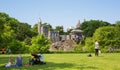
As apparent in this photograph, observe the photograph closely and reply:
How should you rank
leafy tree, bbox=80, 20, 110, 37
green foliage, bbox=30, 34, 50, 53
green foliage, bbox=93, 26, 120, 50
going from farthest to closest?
1. leafy tree, bbox=80, 20, 110, 37
2. green foliage, bbox=93, 26, 120, 50
3. green foliage, bbox=30, 34, 50, 53

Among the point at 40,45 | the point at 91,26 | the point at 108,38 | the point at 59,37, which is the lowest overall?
the point at 40,45

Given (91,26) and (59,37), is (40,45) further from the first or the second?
(91,26)

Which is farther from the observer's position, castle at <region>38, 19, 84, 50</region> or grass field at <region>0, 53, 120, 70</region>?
castle at <region>38, 19, 84, 50</region>

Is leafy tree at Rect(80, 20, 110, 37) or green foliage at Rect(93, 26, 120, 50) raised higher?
leafy tree at Rect(80, 20, 110, 37)

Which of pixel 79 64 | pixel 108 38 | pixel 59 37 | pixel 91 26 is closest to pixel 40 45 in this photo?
pixel 108 38

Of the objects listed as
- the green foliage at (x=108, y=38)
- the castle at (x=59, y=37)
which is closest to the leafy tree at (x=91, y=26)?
the castle at (x=59, y=37)

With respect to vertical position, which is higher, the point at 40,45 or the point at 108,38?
the point at 108,38

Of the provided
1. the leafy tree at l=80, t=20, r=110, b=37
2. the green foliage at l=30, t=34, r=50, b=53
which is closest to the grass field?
the green foliage at l=30, t=34, r=50, b=53

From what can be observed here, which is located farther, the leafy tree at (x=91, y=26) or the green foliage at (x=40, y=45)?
the leafy tree at (x=91, y=26)

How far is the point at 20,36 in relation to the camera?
131 meters

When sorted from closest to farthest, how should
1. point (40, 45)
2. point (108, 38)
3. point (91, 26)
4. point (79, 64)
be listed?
point (79, 64) < point (40, 45) < point (108, 38) < point (91, 26)

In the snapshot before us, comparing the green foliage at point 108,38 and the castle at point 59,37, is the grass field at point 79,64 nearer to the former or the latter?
the green foliage at point 108,38

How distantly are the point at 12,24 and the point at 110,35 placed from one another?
34480 millimetres

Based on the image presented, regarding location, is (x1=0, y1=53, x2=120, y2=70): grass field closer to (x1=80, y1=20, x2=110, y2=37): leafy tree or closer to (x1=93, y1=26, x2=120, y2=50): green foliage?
(x1=93, y1=26, x2=120, y2=50): green foliage
